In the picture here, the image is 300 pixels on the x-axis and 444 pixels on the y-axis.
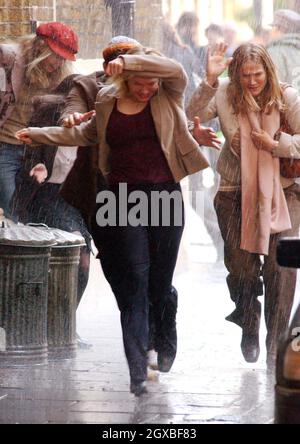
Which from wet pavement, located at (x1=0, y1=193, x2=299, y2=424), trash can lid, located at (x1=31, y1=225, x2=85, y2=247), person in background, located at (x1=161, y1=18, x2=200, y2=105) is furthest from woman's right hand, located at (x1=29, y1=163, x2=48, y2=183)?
person in background, located at (x1=161, y1=18, x2=200, y2=105)

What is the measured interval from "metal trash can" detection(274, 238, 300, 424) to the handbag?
492cm

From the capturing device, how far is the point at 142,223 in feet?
30.5

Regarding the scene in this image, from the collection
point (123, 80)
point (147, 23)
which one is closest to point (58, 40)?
point (123, 80)

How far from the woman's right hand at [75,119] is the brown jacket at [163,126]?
30mm

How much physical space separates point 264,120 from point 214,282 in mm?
5635

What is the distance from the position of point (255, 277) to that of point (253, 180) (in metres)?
0.63

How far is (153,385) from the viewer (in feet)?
31.0

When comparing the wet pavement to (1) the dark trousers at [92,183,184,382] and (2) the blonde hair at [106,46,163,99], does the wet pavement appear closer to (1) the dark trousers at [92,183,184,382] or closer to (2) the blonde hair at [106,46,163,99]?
(1) the dark trousers at [92,183,184,382]

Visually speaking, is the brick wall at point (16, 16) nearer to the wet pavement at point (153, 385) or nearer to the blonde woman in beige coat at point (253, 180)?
the wet pavement at point (153, 385)

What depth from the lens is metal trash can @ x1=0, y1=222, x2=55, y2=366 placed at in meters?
10.6

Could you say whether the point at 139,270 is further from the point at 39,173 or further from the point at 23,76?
the point at 23,76

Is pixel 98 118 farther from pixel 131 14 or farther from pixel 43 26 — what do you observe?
pixel 131 14

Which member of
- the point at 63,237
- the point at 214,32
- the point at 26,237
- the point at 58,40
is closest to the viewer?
the point at 26,237

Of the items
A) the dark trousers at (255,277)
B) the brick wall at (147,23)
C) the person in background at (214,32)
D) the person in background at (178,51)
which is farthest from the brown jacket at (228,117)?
the brick wall at (147,23)
